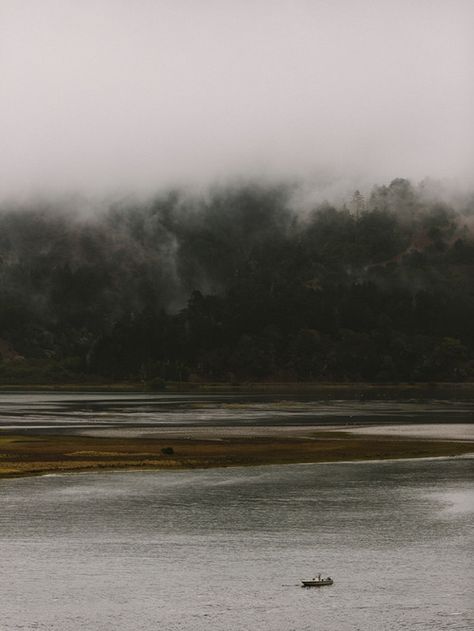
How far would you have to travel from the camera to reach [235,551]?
8294 cm

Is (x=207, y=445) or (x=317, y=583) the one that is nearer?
(x=317, y=583)

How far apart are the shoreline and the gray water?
331 inches

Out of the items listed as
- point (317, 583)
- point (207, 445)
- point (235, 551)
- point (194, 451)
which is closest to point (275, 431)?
point (207, 445)

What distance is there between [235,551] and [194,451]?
6434cm

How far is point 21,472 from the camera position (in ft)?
414

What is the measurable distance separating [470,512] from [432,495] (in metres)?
10.0

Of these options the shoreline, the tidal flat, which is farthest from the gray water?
the tidal flat

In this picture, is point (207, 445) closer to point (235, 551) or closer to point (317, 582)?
point (235, 551)

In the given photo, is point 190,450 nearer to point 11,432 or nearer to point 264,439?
point 264,439

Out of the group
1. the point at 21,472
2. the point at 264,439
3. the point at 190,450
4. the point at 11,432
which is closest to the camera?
the point at 21,472

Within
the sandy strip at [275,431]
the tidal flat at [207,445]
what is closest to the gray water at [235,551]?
the tidal flat at [207,445]

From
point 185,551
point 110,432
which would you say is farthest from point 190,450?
point 185,551

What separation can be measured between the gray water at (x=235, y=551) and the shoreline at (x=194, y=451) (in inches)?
331

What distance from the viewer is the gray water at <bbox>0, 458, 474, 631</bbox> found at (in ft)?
214
